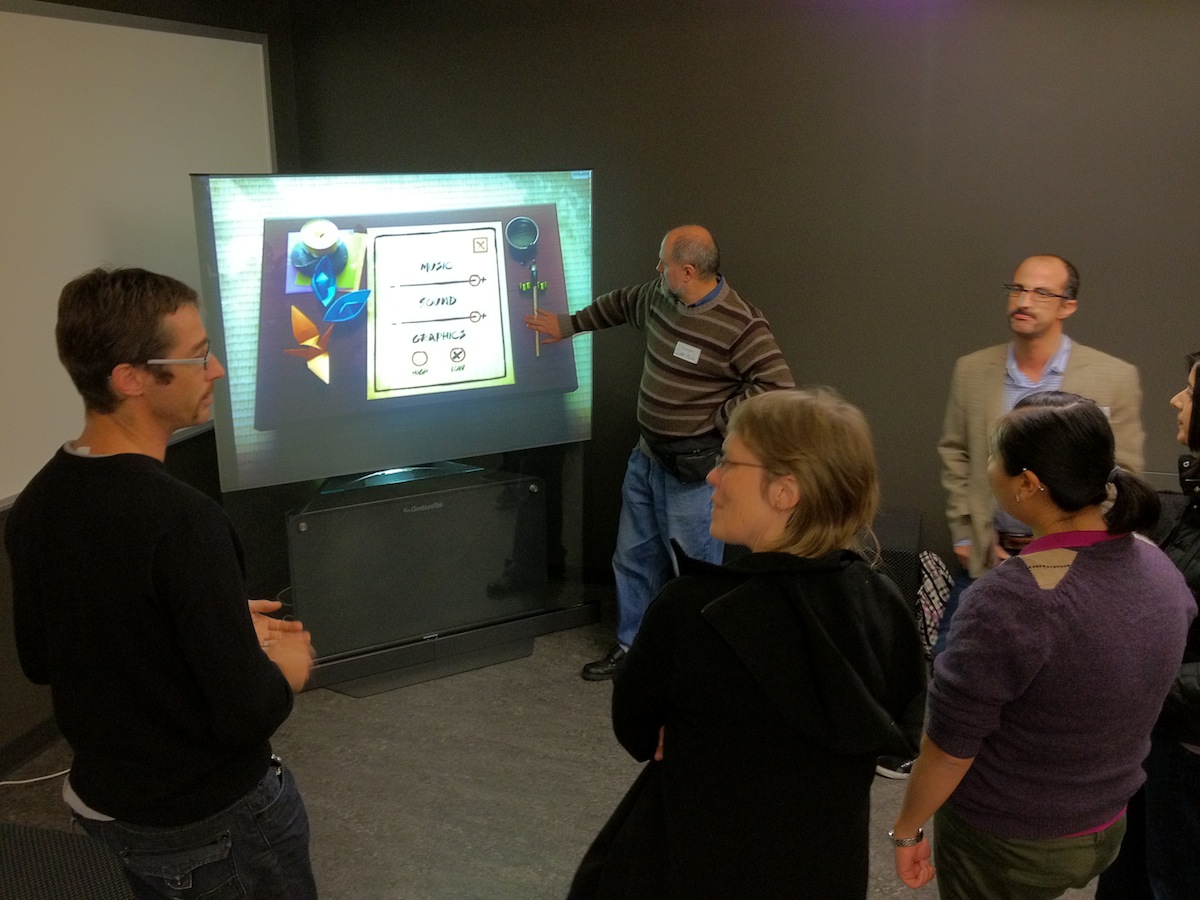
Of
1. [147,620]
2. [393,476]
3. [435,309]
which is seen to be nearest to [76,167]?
[435,309]

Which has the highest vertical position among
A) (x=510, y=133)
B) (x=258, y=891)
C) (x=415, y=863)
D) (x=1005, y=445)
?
(x=510, y=133)

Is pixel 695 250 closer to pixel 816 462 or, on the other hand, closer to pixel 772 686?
pixel 816 462

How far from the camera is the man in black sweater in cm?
127

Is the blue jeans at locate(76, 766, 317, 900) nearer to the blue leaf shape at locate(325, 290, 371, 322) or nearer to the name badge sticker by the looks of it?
the blue leaf shape at locate(325, 290, 371, 322)

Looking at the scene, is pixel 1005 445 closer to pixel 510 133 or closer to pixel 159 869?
pixel 159 869

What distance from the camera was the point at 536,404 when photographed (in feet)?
11.6

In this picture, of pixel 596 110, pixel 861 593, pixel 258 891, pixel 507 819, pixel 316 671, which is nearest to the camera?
pixel 861 593

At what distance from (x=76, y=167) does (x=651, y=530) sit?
212 centimetres

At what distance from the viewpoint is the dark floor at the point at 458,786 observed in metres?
2.48

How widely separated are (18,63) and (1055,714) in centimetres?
301

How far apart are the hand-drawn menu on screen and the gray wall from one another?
73cm

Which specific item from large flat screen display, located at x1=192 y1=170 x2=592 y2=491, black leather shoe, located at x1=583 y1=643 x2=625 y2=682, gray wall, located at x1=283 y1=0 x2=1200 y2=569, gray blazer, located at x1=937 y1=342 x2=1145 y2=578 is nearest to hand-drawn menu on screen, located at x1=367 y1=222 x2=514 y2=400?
large flat screen display, located at x1=192 y1=170 x2=592 y2=491

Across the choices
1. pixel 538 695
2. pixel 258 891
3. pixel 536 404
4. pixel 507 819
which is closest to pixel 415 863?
pixel 507 819

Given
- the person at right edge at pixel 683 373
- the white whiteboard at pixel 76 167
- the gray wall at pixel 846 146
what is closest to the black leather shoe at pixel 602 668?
the person at right edge at pixel 683 373
